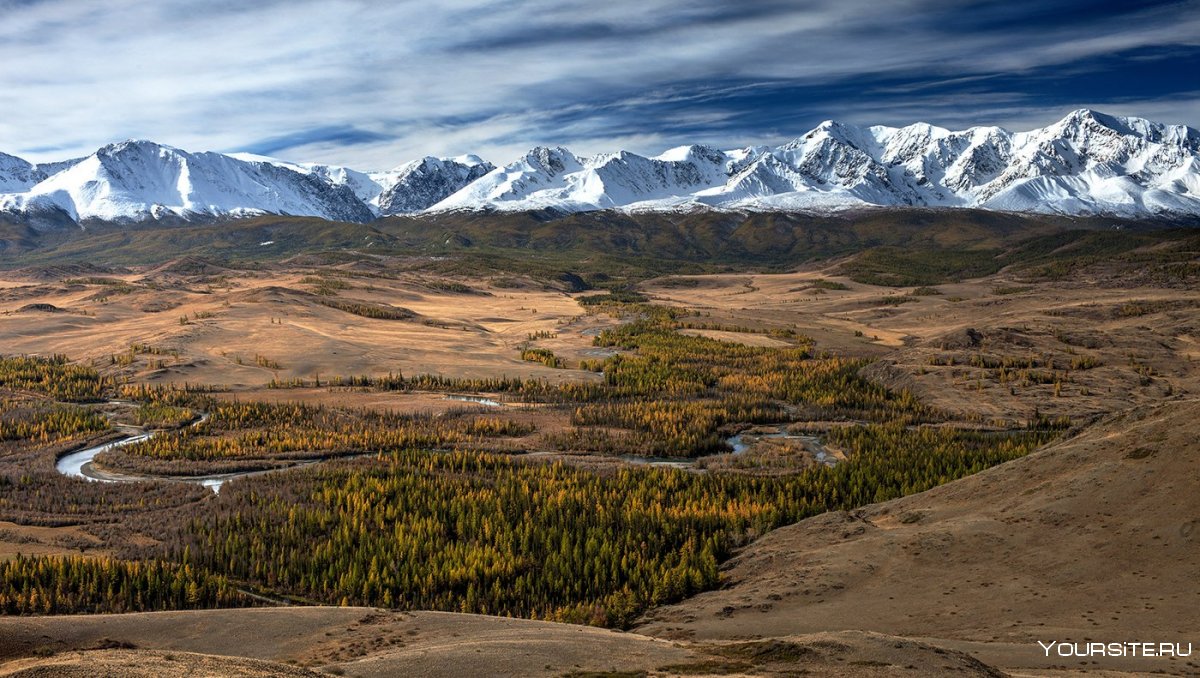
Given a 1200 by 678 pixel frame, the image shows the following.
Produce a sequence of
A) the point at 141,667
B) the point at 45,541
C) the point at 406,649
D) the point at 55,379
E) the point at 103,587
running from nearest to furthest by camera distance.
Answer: the point at 141,667, the point at 406,649, the point at 103,587, the point at 45,541, the point at 55,379

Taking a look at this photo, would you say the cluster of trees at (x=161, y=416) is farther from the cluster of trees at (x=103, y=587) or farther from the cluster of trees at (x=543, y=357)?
the cluster of trees at (x=543, y=357)

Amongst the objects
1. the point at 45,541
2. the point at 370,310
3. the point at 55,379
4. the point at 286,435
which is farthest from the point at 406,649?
the point at 370,310

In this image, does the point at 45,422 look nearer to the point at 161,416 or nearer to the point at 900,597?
the point at 161,416

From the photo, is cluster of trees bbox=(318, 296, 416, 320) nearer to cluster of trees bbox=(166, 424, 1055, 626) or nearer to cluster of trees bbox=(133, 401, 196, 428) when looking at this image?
cluster of trees bbox=(133, 401, 196, 428)

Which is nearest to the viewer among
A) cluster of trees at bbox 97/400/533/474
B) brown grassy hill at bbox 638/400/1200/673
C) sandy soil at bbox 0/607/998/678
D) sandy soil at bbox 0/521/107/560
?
sandy soil at bbox 0/607/998/678

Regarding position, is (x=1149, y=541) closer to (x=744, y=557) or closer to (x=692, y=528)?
(x=744, y=557)

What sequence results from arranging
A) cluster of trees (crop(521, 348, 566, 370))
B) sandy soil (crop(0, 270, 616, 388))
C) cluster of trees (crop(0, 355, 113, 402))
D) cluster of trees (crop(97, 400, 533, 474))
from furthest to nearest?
cluster of trees (crop(521, 348, 566, 370))
sandy soil (crop(0, 270, 616, 388))
cluster of trees (crop(0, 355, 113, 402))
cluster of trees (crop(97, 400, 533, 474))

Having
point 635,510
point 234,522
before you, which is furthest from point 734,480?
point 234,522

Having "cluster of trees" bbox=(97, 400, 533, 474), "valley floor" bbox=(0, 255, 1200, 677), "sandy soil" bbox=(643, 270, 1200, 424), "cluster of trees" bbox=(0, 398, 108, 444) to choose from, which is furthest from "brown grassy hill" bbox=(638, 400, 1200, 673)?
"cluster of trees" bbox=(0, 398, 108, 444)
